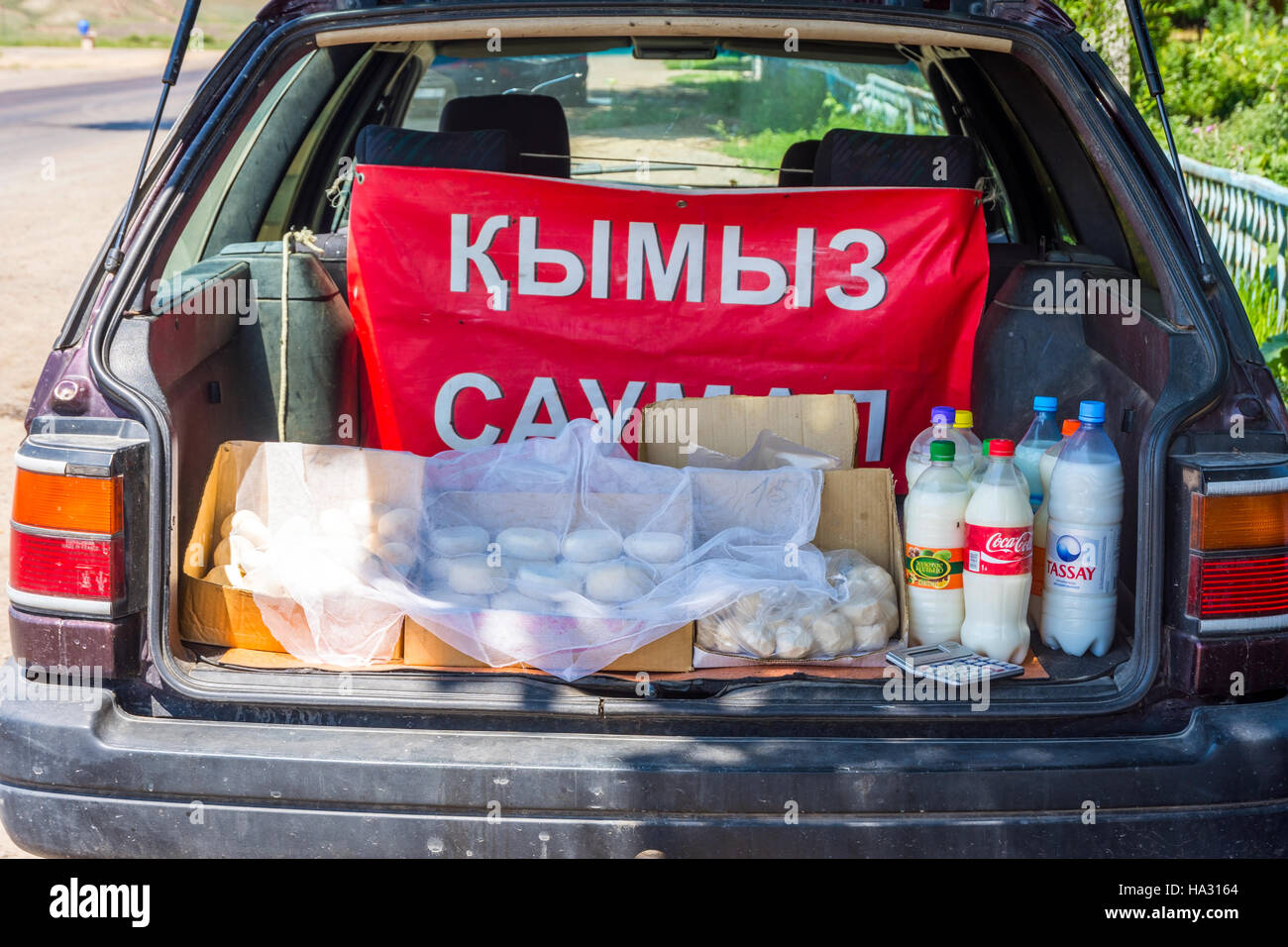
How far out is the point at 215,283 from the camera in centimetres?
330

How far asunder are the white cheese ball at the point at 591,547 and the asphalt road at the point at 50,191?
5.13ft

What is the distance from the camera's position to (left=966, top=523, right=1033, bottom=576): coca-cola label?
2.66m

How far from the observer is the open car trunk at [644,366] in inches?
99.3

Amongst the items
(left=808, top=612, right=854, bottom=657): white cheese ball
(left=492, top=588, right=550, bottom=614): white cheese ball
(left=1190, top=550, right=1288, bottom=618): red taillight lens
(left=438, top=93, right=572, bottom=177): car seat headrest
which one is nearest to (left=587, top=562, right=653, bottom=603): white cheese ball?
(left=492, top=588, right=550, bottom=614): white cheese ball

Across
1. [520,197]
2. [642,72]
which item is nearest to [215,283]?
[520,197]

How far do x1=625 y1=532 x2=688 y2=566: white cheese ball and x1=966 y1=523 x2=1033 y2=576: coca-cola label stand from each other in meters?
0.64

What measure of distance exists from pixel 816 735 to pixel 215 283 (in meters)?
1.93

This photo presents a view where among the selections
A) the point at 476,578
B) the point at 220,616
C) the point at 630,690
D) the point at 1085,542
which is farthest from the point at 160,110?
the point at 1085,542

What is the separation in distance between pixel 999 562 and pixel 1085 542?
0.20 metres

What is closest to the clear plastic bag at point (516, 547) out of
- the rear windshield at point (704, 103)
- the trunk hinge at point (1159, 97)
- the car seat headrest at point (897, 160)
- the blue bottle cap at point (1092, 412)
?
the blue bottle cap at point (1092, 412)

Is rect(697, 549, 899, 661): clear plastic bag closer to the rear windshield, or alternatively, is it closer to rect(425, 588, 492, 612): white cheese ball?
rect(425, 588, 492, 612): white cheese ball

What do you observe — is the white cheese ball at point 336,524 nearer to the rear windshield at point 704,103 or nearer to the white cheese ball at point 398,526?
the white cheese ball at point 398,526

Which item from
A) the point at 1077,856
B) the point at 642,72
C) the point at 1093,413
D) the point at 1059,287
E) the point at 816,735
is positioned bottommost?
the point at 1077,856
